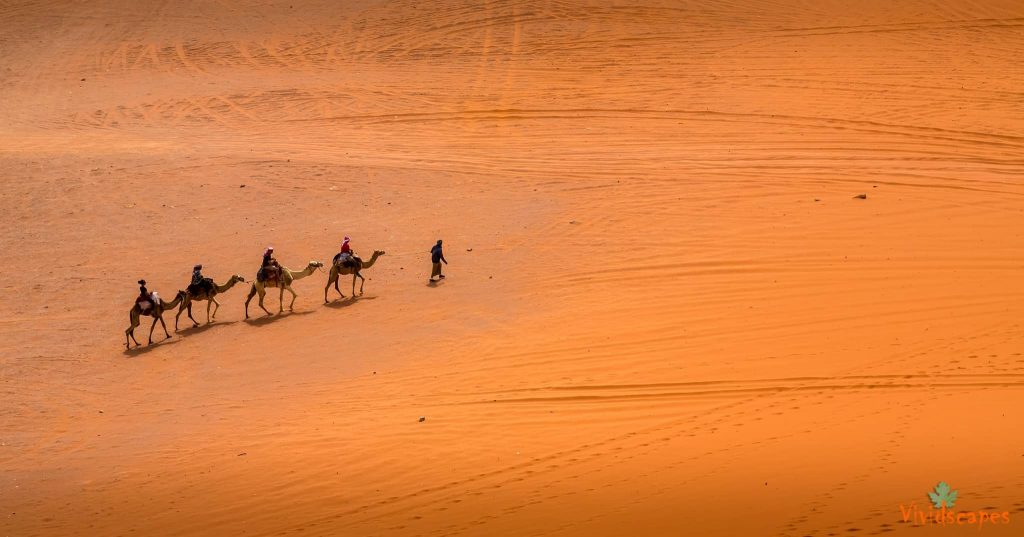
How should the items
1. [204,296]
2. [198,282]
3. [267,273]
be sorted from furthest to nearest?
[267,273] → [204,296] → [198,282]

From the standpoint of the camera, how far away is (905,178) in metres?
23.3

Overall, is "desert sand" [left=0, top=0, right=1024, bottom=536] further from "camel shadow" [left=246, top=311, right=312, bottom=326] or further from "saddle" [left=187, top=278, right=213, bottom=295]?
"saddle" [left=187, top=278, right=213, bottom=295]

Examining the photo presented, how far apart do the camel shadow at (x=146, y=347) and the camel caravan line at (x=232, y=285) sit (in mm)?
67

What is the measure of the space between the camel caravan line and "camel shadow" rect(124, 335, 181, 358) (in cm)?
7

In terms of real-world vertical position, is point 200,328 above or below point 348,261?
below

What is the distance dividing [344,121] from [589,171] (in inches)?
300

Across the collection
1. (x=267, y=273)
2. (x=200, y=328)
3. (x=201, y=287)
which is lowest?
(x=200, y=328)

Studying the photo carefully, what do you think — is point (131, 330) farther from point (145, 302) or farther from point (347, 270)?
point (347, 270)

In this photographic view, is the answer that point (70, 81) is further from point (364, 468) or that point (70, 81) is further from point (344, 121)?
point (364, 468)

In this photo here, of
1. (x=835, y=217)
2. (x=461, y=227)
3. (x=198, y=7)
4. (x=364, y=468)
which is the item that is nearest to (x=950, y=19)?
(x=835, y=217)

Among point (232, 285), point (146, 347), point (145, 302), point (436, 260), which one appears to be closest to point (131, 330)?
point (146, 347)

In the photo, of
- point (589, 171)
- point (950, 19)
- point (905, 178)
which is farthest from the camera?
point (950, 19)

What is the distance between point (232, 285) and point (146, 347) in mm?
1817

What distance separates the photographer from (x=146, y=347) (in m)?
17.9
